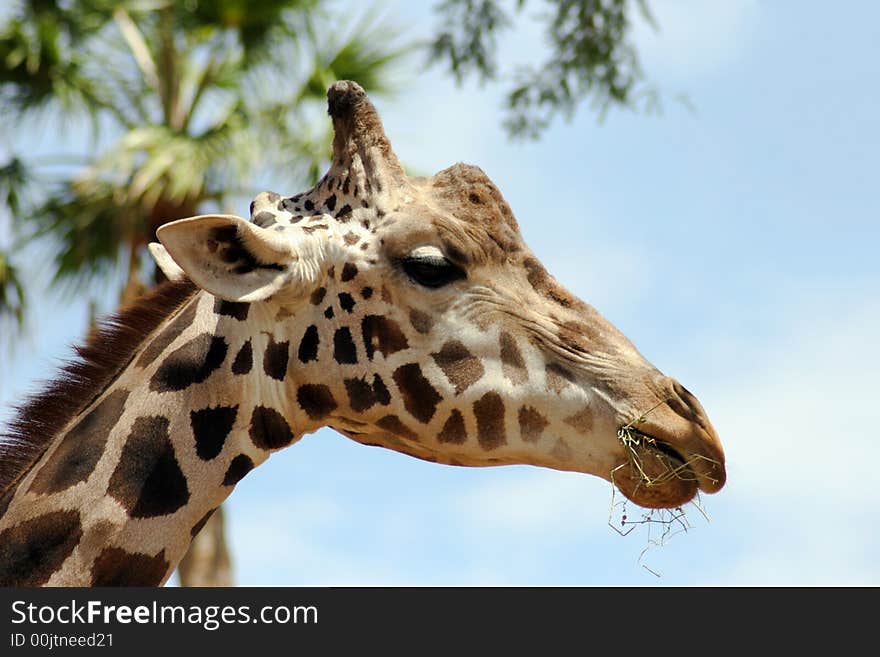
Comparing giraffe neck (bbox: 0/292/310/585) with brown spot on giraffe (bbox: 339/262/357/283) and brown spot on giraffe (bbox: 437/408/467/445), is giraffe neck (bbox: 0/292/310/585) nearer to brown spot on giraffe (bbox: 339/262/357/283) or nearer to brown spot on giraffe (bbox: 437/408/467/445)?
brown spot on giraffe (bbox: 339/262/357/283)

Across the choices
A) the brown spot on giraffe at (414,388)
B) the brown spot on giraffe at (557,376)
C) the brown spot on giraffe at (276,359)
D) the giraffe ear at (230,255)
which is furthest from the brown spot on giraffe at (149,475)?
the brown spot on giraffe at (557,376)

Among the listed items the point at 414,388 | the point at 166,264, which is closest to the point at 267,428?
the point at 414,388

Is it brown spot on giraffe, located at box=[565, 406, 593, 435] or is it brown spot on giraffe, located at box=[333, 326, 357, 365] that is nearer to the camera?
brown spot on giraffe, located at box=[565, 406, 593, 435]

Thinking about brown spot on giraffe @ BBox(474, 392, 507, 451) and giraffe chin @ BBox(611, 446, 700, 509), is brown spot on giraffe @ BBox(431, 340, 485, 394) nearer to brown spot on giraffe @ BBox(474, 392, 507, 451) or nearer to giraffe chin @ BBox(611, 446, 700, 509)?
brown spot on giraffe @ BBox(474, 392, 507, 451)

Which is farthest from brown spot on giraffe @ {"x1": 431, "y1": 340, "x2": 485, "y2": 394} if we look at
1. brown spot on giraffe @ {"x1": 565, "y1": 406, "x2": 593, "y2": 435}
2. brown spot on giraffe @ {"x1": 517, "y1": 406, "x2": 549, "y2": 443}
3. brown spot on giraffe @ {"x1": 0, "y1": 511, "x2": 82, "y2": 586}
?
brown spot on giraffe @ {"x1": 0, "y1": 511, "x2": 82, "y2": 586}

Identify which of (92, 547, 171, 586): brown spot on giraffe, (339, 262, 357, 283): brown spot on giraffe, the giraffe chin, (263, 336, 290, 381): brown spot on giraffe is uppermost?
(339, 262, 357, 283): brown spot on giraffe

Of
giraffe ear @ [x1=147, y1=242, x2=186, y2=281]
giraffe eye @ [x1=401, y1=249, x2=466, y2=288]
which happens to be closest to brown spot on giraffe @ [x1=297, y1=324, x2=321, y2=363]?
giraffe eye @ [x1=401, y1=249, x2=466, y2=288]

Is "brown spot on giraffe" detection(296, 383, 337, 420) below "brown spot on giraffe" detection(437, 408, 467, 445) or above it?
above

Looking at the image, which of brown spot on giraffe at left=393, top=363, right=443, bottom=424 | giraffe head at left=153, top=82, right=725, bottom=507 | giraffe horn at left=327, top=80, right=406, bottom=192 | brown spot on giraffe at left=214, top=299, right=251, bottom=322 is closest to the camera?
giraffe head at left=153, top=82, right=725, bottom=507

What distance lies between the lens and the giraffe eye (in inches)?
207

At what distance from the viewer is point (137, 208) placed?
739 inches

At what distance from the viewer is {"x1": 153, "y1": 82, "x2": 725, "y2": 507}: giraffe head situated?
5086mm

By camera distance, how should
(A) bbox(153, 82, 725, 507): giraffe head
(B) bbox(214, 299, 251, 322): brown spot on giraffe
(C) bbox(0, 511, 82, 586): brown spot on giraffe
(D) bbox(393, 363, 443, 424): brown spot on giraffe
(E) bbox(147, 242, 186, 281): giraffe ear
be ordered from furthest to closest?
(E) bbox(147, 242, 186, 281): giraffe ear → (B) bbox(214, 299, 251, 322): brown spot on giraffe → (D) bbox(393, 363, 443, 424): brown spot on giraffe → (A) bbox(153, 82, 725, 507): giraffe head → (C) bbox(0, 511, 82, 586): brown spot on giraffe

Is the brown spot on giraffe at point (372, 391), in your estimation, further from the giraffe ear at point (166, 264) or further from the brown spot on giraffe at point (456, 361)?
the giraffe ear at point (166, 264)
